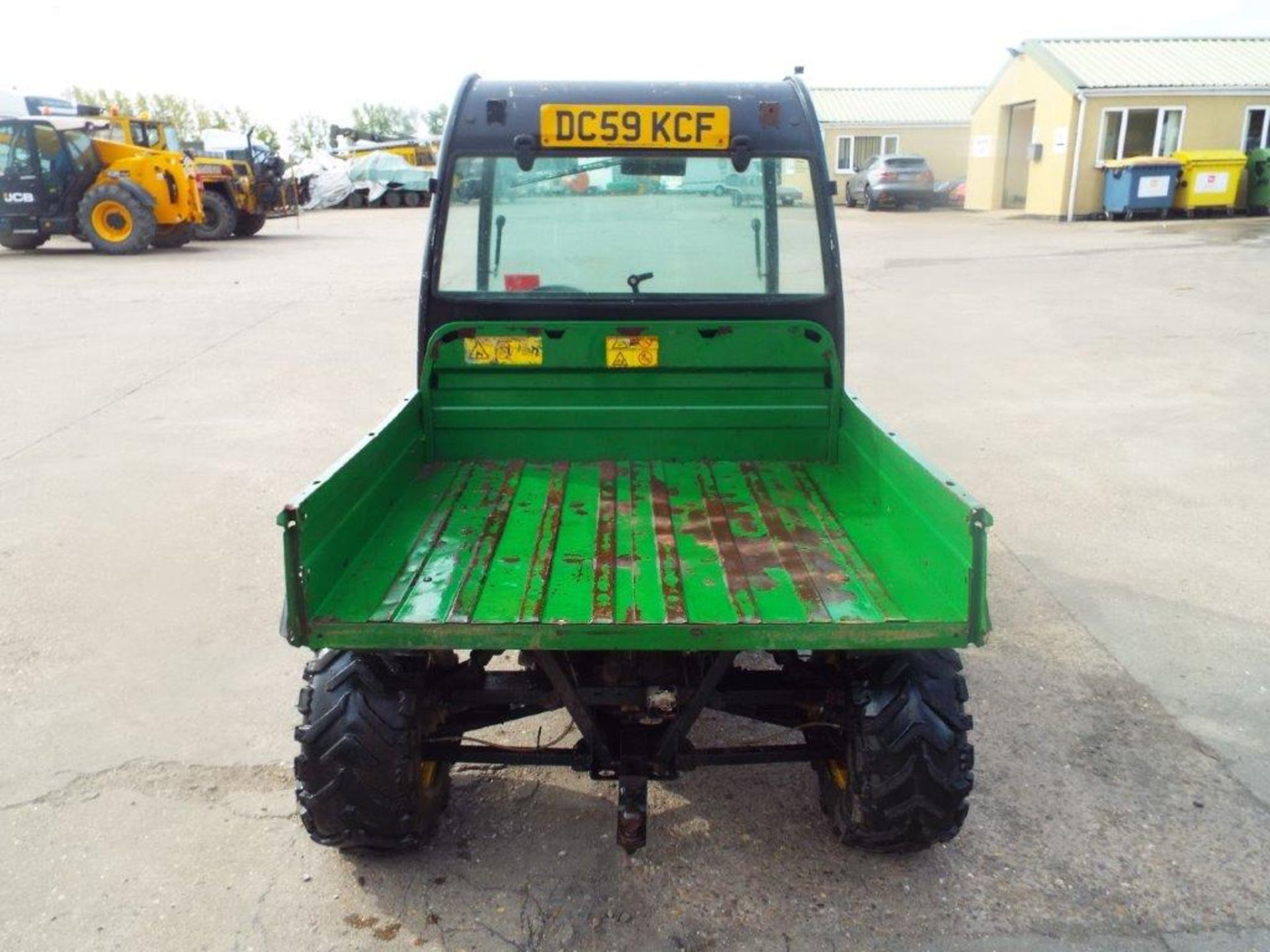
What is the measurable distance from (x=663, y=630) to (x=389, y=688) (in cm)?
84

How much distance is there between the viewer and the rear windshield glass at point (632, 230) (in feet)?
13.5

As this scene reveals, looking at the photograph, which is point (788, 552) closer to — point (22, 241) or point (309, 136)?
point (22, 241)

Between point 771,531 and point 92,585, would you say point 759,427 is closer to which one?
point 771,531

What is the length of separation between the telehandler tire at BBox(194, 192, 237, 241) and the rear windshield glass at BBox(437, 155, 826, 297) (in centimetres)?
→ 2043

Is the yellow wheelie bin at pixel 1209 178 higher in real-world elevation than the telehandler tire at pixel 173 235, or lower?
higher

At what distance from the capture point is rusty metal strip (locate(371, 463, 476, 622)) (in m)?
2.77

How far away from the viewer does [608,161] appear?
4098mm

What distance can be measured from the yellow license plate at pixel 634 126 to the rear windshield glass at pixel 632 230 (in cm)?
12

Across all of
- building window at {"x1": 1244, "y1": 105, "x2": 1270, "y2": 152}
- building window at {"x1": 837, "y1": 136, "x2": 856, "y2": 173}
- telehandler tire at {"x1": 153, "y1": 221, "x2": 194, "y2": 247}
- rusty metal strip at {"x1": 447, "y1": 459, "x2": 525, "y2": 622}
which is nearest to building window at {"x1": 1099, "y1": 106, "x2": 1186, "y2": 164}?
building window at {"x1": 1244, "y1": 105, "x2": 1270, "y2": 152}

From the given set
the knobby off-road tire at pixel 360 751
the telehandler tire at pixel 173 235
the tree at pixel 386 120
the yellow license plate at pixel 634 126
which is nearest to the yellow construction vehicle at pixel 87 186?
the telehandler tire at pixel 173 235

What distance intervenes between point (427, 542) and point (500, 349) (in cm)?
103

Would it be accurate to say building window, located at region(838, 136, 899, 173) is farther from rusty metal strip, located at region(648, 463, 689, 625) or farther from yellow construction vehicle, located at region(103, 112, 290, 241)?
rusty metal strip, located at region(648, 463, 689, 625)

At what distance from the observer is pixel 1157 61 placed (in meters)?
26.1

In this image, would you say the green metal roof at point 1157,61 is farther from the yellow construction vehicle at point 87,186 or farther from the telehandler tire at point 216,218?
the yellow construction vehicle at point 87,186
